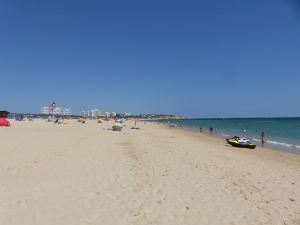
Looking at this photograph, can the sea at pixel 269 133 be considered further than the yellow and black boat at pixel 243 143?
Yes

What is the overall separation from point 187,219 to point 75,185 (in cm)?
309

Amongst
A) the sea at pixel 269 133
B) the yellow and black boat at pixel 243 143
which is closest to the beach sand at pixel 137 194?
the yellow and black boat at pixel 243 143

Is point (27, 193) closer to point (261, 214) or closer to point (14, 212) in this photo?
point (14, 212)

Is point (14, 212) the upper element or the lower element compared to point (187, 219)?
upper

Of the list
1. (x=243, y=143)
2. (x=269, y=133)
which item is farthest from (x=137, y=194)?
(x=269, y=133)

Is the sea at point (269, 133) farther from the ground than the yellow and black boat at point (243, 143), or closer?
closer

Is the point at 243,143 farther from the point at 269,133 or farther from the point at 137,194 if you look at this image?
the point at 269,133

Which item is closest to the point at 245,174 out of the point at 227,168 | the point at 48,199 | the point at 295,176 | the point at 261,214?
the point at 227,168

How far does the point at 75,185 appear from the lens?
15.8 feet

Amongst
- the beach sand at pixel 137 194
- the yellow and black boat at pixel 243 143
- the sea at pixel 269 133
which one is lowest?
the sea at pixel 269 133

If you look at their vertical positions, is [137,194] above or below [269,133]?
above

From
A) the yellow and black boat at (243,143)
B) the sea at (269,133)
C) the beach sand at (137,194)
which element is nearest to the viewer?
the beach sand at (137,194)

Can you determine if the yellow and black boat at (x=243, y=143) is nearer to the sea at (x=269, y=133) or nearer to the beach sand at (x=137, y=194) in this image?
the sea at (x=269, y=133)

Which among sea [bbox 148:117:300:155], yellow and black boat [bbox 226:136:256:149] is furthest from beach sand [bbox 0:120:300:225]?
sea [bbox 148:117:300:155]
